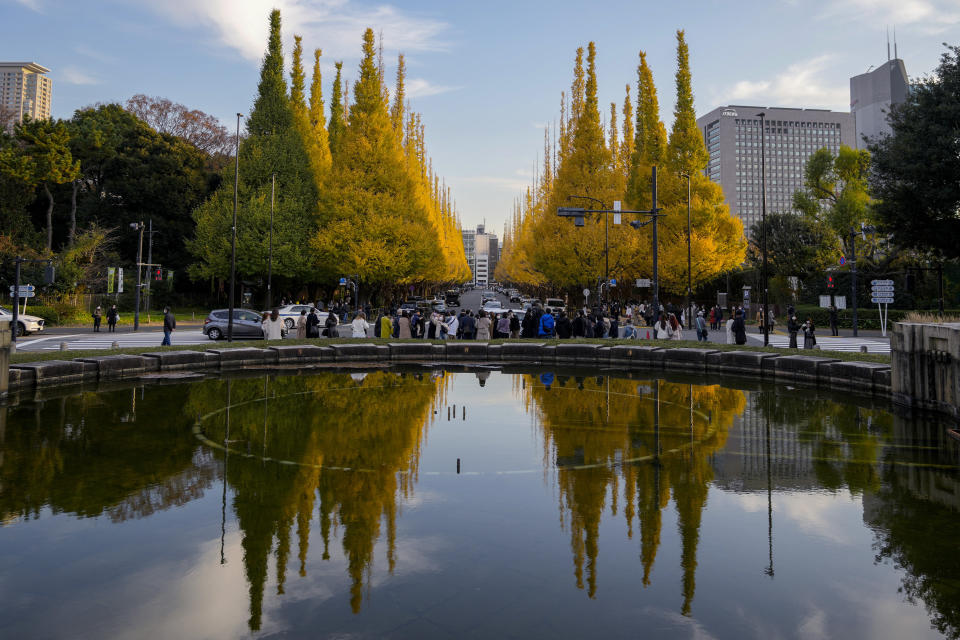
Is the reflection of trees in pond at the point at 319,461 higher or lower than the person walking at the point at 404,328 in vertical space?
lower

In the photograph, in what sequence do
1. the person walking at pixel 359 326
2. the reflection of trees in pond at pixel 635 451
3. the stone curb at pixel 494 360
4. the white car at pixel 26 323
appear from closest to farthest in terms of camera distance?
the reflection of trees in pond at pixel 635 451 < the stone curb at pixel 494 360 < the person walking at pixel 359 326 < the white car at pixel 26 323

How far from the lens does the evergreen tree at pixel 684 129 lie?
42.1m

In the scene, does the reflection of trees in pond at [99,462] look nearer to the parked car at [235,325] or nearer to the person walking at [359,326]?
the person walking at [359,326]

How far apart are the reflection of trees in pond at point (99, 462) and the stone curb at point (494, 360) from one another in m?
4.05

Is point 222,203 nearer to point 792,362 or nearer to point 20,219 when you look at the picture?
point 20,219

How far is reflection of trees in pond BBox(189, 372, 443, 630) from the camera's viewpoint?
17.7ft

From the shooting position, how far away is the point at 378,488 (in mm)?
6934

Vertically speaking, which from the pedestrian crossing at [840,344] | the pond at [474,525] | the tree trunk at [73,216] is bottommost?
the pond at [474,525]

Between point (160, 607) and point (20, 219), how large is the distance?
47942 millimetres

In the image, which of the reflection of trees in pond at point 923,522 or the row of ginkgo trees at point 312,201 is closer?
the reflection of trees in pond at point 923,522

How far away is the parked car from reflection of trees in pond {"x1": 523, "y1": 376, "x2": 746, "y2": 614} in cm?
1671

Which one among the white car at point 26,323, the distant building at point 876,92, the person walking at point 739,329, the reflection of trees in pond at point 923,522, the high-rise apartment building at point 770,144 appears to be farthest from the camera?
the high-rise apartment building at point 770,144

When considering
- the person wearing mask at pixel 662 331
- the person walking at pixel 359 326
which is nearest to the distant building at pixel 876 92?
the person wearing mask at pixel 662 331

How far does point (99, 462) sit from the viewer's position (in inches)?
314
